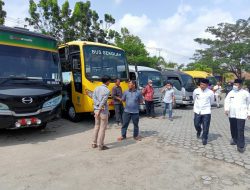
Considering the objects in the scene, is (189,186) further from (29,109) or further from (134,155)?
(29,109)

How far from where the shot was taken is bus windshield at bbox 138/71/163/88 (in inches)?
506

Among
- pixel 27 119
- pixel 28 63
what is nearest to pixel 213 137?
pixel 27 119

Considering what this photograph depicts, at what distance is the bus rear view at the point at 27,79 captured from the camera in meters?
6.65

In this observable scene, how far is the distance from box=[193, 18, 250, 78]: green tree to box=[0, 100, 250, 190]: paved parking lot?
2751 centimetres

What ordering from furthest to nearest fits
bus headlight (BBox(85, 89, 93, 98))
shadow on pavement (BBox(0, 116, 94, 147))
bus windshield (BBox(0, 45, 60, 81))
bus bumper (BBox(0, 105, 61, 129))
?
1. bus headlight (BBox(85, 89, 93, 98))
2. shadow on pavement (BBox(0, 116, 94, 147))
3. bus windshield (BBox(0, 45, 60, 81))
4. bus bumper (BBox(0, 105, 61, 129))

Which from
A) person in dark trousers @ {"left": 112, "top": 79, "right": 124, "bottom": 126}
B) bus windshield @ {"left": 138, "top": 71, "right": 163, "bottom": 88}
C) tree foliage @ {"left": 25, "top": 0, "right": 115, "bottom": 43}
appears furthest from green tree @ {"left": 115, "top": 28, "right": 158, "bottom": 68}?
person in dark trousers @ {"left": 112, "top": 79, "right": 124, "bottom": 126}

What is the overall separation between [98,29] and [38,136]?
18648 mm

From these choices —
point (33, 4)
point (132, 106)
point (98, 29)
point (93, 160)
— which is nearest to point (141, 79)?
point (132, 106)

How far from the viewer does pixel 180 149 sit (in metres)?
6.52

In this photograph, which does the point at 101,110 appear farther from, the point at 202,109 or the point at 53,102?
the point at 202,109

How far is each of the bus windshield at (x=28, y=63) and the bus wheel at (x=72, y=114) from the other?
217cm

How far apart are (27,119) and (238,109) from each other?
5321 mm

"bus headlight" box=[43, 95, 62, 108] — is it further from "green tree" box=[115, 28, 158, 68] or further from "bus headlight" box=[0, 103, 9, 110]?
"green tree" box=[115, 28, 158, 68]

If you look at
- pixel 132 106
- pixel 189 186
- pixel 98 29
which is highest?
pixel 98 29
